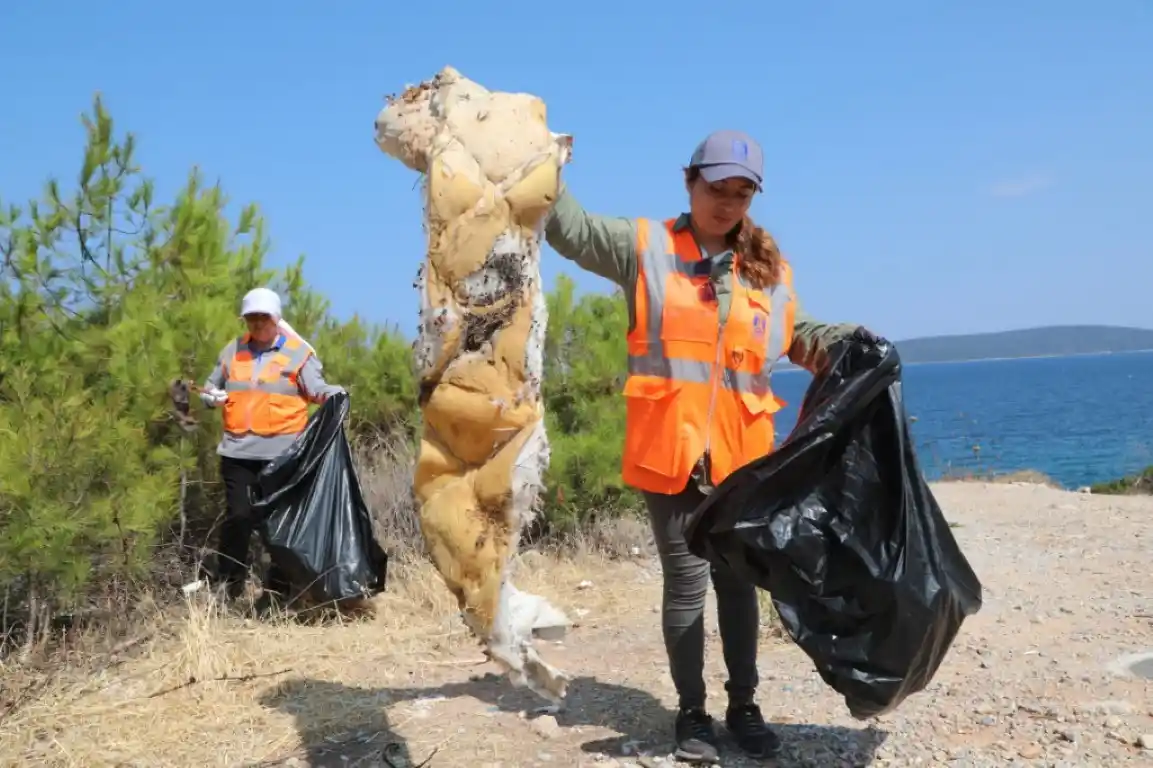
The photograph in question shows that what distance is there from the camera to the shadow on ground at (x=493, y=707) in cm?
304

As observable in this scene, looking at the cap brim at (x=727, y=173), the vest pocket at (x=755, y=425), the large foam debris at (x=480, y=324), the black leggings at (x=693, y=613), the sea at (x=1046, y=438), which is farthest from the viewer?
the sea at (x=1046, y=438)

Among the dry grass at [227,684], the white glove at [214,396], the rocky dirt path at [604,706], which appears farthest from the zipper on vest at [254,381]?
the rocky dirt path at [604,706]

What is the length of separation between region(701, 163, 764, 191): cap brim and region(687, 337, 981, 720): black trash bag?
576mm

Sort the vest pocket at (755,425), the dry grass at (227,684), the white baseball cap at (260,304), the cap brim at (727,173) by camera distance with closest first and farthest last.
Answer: the cap brim at (727,173)
the vest pocket at (755,425)
the dry grass at (227,684)
the white baseball cap at (260,304)

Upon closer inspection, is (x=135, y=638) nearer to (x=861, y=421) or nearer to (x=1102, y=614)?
(x=861, y=421)

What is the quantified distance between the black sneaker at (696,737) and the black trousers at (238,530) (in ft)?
9.04

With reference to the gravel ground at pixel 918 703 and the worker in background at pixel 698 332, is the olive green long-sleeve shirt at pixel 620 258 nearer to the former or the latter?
the worker in background at pixel 698 332

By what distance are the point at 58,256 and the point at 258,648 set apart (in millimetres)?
2571

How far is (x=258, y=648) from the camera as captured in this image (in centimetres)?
429

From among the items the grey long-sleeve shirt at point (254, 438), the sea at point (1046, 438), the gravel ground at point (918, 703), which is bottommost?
the sea at point (1046, 438)

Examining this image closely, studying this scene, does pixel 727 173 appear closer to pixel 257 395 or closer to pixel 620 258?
pixel 620 258

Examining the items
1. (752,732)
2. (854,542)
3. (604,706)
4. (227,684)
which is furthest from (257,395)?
(854,542)

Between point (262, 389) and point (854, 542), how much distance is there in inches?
133

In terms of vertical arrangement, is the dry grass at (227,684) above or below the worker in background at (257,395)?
below
